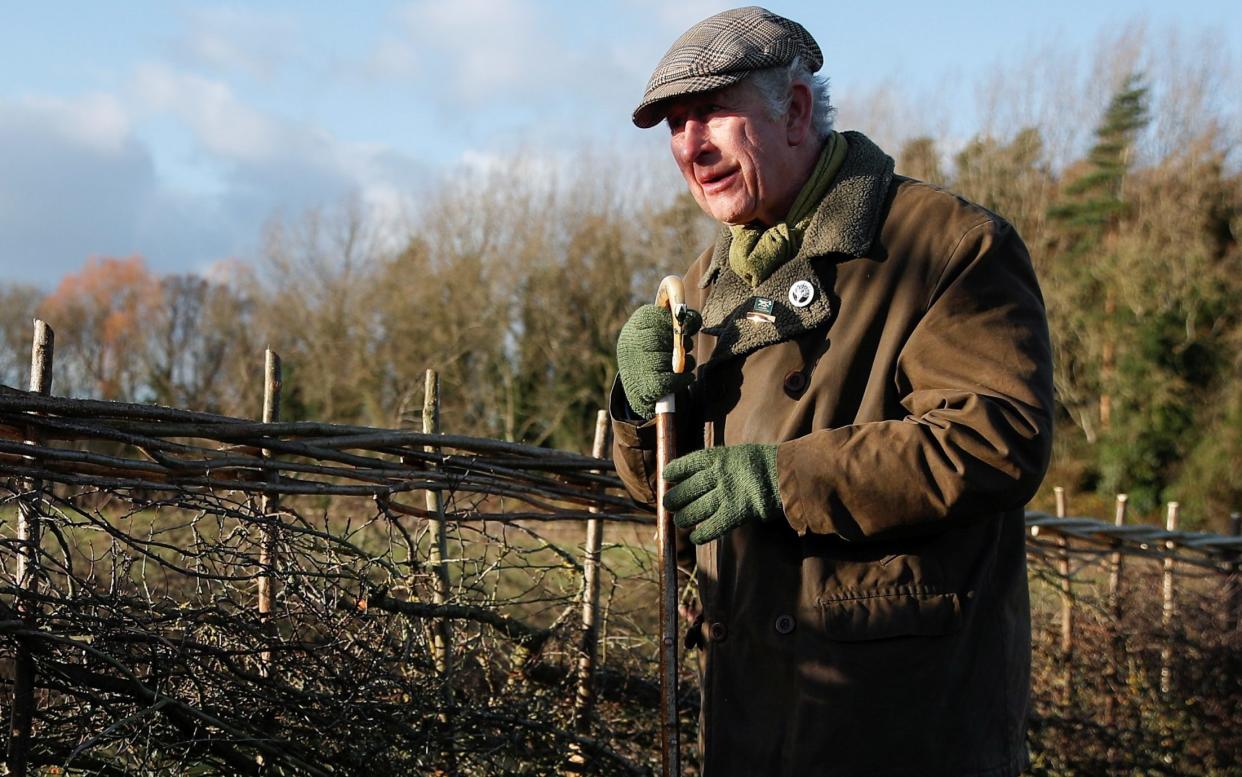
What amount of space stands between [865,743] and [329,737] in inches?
65.5

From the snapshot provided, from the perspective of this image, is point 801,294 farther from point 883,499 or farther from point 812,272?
point 883,499

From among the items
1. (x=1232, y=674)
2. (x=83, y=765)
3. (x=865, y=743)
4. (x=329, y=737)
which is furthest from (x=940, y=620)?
(x=1232, y=674)

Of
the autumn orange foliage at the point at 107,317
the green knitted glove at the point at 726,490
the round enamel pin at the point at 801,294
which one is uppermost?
the autumn orange foliage at the point at 107,317

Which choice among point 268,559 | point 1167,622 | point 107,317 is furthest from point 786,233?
point 107,317

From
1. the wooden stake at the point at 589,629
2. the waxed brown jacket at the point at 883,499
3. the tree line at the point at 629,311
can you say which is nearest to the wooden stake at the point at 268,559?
the wooden stake at the point at 589,629

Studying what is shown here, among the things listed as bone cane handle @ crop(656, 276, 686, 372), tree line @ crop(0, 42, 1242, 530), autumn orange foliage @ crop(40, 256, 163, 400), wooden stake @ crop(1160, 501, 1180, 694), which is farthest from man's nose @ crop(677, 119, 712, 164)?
autumn orange foliage @ crop(40, 256, 163, 400)

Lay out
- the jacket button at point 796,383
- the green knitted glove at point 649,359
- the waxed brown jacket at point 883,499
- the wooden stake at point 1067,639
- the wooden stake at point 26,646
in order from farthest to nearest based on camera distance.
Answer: the wooden stake at point 1067,639 < the wooden stake at point 26,646 < the green knitted glove at point 649,359 < the jacket button at point 796,383 < the waxed brown jacket at point 883,499

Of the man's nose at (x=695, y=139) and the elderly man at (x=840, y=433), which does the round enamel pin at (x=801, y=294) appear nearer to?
the elderly man at (x=840, y=433)

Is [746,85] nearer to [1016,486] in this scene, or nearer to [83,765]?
[1016,486]

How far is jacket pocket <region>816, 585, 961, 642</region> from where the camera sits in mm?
2213

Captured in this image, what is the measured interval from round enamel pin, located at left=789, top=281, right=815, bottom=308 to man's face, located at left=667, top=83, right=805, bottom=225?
0.20m

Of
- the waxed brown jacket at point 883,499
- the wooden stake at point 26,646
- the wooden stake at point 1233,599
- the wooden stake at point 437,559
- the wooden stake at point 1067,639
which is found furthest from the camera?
the wooden stake at point 1233,599

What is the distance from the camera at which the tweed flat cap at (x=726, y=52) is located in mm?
2410

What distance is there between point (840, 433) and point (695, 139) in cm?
69
